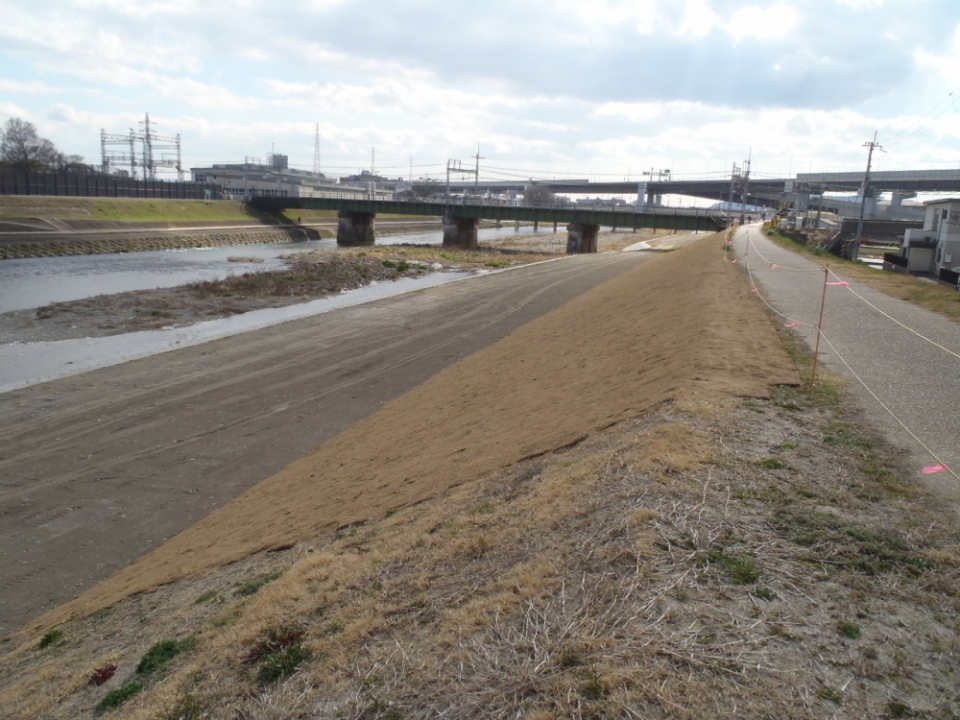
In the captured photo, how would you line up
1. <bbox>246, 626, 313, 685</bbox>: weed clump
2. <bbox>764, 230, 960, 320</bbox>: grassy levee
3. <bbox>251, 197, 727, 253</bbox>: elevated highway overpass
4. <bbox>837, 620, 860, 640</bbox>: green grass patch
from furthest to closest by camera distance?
<bbox>251, 197, 727, 253</bbox>: elevated highway overpass, <bbox>764, 230, 960, 320</bbox>: grassy levee, <bbox>246, 626, 313, 685</bbox>: weed clump, <bbox>837, 620, 860, 640</bbox>: green grass patch

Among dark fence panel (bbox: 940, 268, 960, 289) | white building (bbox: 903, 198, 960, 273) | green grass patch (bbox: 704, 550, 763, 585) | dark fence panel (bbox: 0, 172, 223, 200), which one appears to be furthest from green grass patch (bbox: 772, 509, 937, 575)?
dark fence panel (bbox: 0, 172, 223, 200)

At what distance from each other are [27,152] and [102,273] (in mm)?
73934

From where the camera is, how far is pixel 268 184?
5723 inches

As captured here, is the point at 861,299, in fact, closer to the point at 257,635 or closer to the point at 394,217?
the point at 257,635

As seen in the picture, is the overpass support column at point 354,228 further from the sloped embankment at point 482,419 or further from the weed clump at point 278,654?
the weed clump at point 278,654

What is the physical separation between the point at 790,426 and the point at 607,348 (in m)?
9.00

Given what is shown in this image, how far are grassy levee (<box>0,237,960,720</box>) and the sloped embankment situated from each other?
11 cm

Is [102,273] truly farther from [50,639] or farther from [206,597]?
[206,597]

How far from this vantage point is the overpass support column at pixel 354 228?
87312 millimetres

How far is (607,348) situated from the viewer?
60.3 feet

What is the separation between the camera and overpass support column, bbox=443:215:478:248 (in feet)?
270

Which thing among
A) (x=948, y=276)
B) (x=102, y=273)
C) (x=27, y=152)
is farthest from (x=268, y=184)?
(x=948, y=276)

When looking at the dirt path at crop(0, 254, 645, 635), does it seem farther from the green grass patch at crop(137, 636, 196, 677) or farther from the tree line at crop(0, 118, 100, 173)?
the tree line at crop(0, 118, 100, 173)

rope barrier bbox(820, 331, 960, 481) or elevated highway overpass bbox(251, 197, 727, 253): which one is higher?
elevated highway overpass bbox(251, 197, 727, 253)
